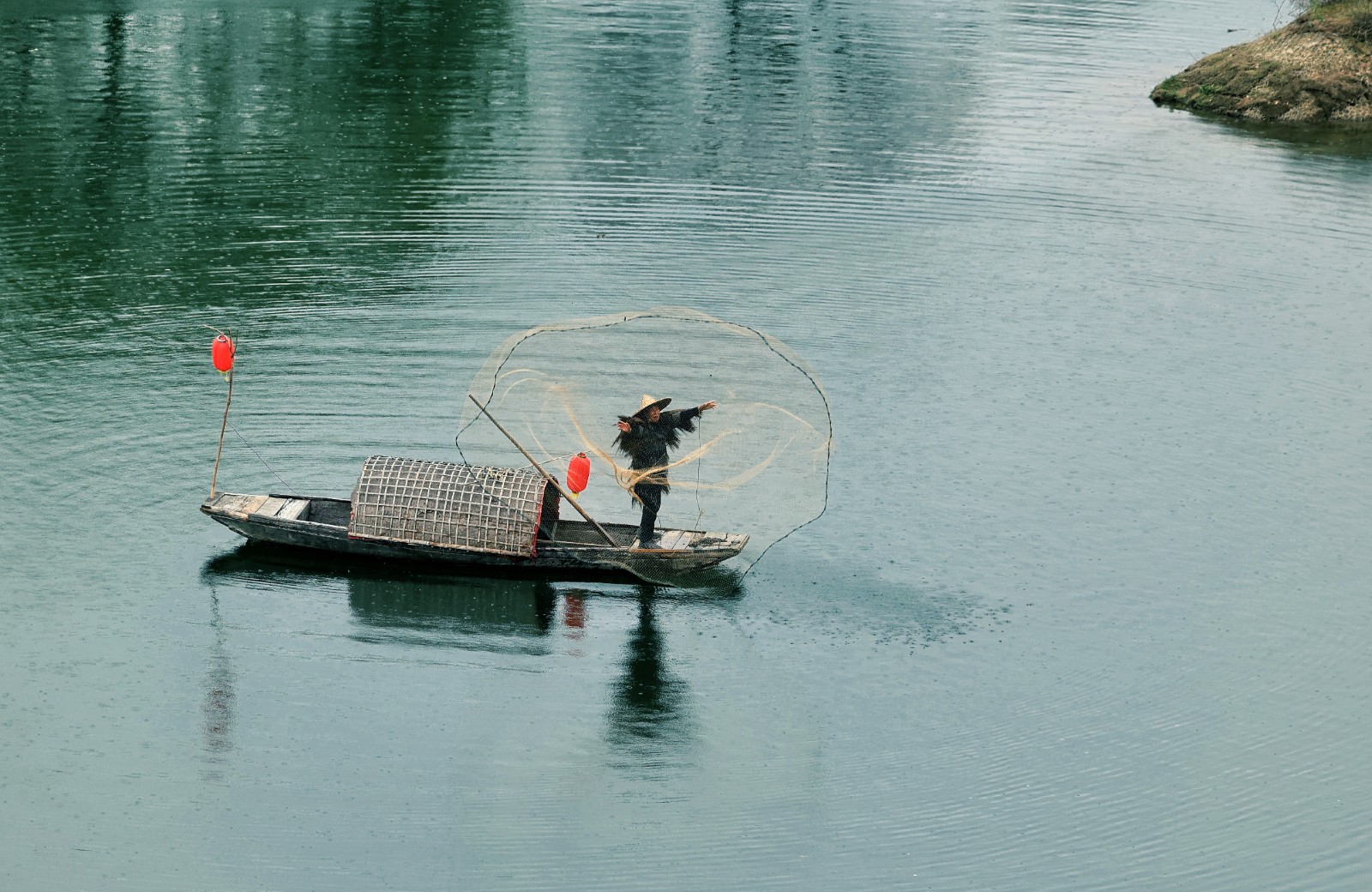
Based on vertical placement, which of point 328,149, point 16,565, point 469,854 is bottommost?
point 469,854

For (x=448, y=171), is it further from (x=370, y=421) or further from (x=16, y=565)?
(x=16, y=565)

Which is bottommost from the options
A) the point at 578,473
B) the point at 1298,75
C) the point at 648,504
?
the point at 648,504

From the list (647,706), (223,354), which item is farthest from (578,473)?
(223,354)

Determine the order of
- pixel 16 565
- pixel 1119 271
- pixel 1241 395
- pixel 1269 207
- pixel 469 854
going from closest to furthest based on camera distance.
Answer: pixel 469 854 < pixel 16 565 < pixel 1241 395 < pixel 1119 271 < pixel 1269 207

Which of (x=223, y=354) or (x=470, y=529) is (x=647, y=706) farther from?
(x=223, y=354)

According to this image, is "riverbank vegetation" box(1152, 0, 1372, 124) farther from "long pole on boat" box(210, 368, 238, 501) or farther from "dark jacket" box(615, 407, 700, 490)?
"long pole on boat" box(210, 368, 238, 501)

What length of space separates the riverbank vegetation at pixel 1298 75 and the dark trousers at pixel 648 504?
3169 centimetres

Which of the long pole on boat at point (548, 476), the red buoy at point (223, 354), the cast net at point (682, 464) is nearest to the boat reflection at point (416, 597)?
the cast net at point (682, 464)

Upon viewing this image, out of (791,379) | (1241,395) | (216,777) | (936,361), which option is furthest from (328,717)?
(1241,395)

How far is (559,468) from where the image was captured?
830 inches

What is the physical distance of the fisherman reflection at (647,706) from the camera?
17625 millimetres

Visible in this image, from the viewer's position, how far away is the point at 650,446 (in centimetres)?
2012

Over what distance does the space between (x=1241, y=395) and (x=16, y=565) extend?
65.9 ft

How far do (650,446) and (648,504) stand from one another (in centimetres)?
79
